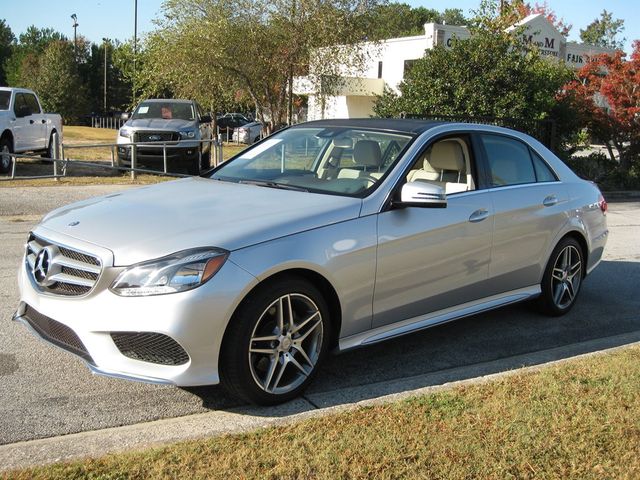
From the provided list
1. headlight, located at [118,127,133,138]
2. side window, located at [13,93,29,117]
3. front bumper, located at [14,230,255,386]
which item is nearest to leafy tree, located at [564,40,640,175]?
headlight, located at [118,127,133,138]

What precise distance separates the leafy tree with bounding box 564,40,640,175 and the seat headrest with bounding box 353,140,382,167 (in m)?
14.3

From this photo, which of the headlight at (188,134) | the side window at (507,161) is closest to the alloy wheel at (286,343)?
the side window at (507,161)

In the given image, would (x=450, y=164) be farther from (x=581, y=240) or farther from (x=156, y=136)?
(x=156, y=136)

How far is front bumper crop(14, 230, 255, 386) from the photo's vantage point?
3.59m

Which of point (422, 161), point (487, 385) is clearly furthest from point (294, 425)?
point (422, 161)

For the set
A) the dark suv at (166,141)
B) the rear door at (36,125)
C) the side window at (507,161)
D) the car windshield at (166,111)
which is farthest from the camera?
the car windshield at (166,111)

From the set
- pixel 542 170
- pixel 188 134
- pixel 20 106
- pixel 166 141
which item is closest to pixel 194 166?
pixel 188 134

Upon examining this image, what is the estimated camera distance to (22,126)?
16328 millimetres

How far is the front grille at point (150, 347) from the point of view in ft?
11.9

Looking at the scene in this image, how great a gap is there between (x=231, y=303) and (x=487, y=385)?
66.5 inches

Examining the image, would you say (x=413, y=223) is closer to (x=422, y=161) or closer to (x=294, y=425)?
(x=422, y=161)

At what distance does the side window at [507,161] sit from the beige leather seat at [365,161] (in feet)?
3.52

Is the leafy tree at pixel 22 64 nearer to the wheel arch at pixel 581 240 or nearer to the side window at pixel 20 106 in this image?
the side window at pixel 20 106

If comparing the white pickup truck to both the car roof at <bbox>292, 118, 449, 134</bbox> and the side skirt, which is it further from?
the side skirt
